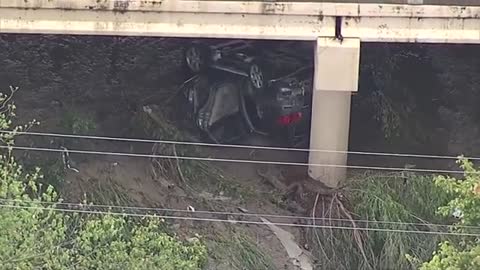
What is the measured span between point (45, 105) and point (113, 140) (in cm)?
128

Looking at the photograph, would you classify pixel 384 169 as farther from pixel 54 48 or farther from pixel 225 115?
pixel 54 48

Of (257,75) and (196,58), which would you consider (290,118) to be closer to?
(257,75)

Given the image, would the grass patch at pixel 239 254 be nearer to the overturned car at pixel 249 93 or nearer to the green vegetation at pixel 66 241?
the green vegetation at pixel 66 241

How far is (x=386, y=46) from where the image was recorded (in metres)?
16.0

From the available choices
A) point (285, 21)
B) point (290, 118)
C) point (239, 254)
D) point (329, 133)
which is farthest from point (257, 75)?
point (239, 254)

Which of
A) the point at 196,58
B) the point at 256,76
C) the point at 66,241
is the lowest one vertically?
the point at 66,241

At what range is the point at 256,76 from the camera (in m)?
14.9

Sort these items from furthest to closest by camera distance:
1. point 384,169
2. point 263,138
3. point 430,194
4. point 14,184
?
point 263,138, point 384,169, point 430,194, point 14,184

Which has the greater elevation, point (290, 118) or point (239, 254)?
point (290, 118)

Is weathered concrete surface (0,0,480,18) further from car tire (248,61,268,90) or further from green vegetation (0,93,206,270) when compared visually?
car tire (248,61,268,90)

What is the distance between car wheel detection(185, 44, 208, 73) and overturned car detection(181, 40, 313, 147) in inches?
1.4

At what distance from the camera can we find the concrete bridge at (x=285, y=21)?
38.2ft

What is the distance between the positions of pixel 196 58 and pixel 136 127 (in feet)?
5.98

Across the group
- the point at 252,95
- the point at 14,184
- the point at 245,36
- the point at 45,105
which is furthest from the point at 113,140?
the point at 14,184
